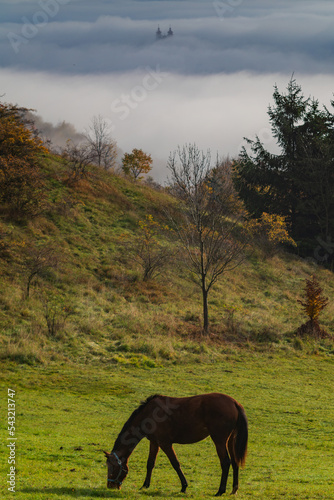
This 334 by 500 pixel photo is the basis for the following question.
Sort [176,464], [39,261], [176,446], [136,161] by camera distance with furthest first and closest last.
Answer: [136,161]
[39,261]
[176,446]
[176,464]

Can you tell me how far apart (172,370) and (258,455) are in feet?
32.1

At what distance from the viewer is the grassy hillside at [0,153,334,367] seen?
23.2 meters

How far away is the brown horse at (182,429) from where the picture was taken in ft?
28.0

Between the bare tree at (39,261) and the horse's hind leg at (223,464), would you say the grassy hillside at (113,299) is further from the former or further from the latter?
the horse's hind leg at (223,464)

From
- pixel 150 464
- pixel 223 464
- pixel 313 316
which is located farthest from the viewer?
pixel 313 316

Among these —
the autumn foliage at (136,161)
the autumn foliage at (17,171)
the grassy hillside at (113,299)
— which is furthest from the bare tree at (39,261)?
the autumn foliage at (136,161)

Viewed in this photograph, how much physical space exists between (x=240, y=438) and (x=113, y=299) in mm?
21390

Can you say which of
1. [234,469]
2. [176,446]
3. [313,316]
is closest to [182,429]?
[234,469]

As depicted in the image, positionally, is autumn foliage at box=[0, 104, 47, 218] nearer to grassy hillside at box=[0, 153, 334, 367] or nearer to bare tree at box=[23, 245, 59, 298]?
grassy hillside at box=[0, 153, 334, 367]

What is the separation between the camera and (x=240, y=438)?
8.71m

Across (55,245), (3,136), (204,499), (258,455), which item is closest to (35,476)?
(204,499)

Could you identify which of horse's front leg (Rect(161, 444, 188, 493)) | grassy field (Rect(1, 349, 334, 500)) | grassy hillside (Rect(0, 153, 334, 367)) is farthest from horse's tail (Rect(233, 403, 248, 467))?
grassy hillside (Rect(0, 153, 334, 367))

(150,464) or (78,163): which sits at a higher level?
(78,163)

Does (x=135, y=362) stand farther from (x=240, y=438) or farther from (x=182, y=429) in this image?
(x=240, y=438)
